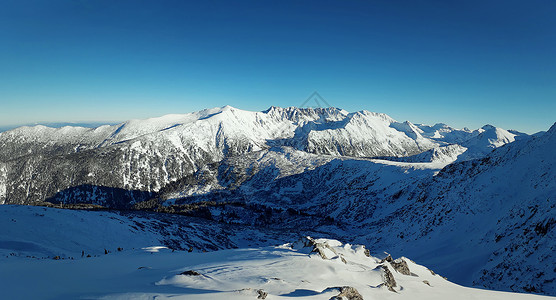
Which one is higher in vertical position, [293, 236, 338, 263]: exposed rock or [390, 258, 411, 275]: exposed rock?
[293, 236, 338, 263]: exposed rock

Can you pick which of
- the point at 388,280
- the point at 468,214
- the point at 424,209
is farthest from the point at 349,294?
the point at 424,209

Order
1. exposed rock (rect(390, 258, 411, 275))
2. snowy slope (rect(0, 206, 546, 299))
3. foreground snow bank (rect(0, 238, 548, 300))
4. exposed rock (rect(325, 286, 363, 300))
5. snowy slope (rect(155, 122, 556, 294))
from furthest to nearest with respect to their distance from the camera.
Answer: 1. snowy slope (rect(155, 122, 556, 294))
2. exposed rock (rect(390, 258, 411, 275))
3. exposed rock (rect(325, 286, 363, 300))
4. snowy slope (rect(0, 206, 546, 299))
5. foreground snow bank (rect(0, 238, 548, 300))

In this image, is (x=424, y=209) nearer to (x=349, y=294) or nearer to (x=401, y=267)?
(x=401, y=267)

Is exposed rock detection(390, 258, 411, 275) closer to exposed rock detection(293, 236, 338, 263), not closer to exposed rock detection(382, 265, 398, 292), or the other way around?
exposed rock detection(293, 236, 338, 263)

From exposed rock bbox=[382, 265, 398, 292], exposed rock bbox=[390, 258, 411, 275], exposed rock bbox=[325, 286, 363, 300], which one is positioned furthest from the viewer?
exposed rock bbox=[390, 258, 411, 275]

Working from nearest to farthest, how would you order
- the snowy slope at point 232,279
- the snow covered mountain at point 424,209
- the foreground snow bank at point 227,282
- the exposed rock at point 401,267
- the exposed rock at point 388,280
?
the foreground snow bank at point 227,282 < the snowy slope at point 232,279 < the exposed rock at point 388,280 < the exposed rock at point 401,267 < the snow covered mountain at point 424,209

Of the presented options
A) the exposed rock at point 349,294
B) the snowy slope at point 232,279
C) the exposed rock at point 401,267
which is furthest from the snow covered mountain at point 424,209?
the exposed rock at point 349,294

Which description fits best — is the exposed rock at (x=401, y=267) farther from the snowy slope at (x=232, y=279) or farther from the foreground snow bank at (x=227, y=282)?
the foreground snow bank at (x=227, y=282)

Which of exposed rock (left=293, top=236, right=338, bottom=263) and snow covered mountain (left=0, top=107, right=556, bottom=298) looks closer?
exposed rock (left=293, top=236, right=338, bottom=263)

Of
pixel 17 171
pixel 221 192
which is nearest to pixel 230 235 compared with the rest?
pixel 221 192

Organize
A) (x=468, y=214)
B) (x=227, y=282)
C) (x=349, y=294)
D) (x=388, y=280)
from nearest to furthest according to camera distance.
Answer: (x=349, y=294) → (x=227, y=282) → (x=388, y=280) → (x=468, y=214)

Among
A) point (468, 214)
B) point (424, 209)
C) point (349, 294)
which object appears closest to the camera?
point (349, 294)

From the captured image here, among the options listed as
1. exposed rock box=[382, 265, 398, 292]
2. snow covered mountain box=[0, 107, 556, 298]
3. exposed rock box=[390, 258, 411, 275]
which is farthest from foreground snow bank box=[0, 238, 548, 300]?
snow covered mountain box=[0, 107, 556, 298]
